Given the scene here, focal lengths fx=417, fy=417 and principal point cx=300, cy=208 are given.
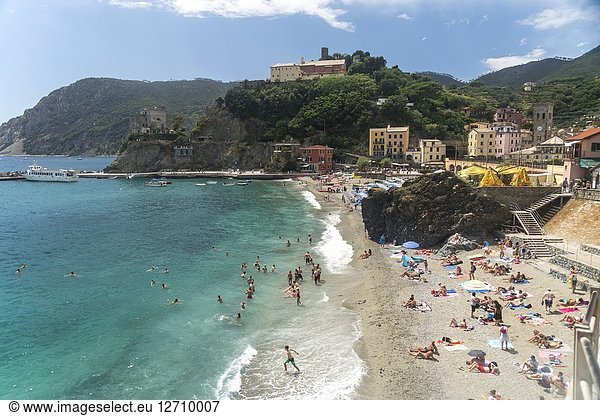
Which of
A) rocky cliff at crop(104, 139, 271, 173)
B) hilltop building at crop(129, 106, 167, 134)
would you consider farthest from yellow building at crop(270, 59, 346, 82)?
hilltop building at crop(129, 106, 167, 134)

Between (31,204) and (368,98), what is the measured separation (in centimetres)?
7755

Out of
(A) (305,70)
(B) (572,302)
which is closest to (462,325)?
(B) (572,302)

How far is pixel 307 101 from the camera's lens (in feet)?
363

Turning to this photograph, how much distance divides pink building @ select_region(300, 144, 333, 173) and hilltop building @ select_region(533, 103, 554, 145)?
4200cm

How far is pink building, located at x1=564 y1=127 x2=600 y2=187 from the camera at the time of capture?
2978 centimetres

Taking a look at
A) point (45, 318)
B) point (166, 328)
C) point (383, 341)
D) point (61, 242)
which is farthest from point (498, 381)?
point (61, 242)

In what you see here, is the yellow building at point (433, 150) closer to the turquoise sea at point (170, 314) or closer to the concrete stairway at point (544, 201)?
the turquoise sea at point (170, 314)

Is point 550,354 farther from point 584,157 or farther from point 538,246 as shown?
point 584,157

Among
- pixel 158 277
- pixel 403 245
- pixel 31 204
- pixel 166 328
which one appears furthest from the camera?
pixel 31 204

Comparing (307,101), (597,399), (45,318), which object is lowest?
(45,318)

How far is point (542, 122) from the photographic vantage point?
85250mm

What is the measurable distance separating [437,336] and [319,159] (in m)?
80.8

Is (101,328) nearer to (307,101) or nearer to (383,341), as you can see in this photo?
(383,341)

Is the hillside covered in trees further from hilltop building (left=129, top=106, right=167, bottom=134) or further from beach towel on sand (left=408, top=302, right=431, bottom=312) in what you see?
beach towel on sand (left=408, top=302, right=431, bottom=312)
